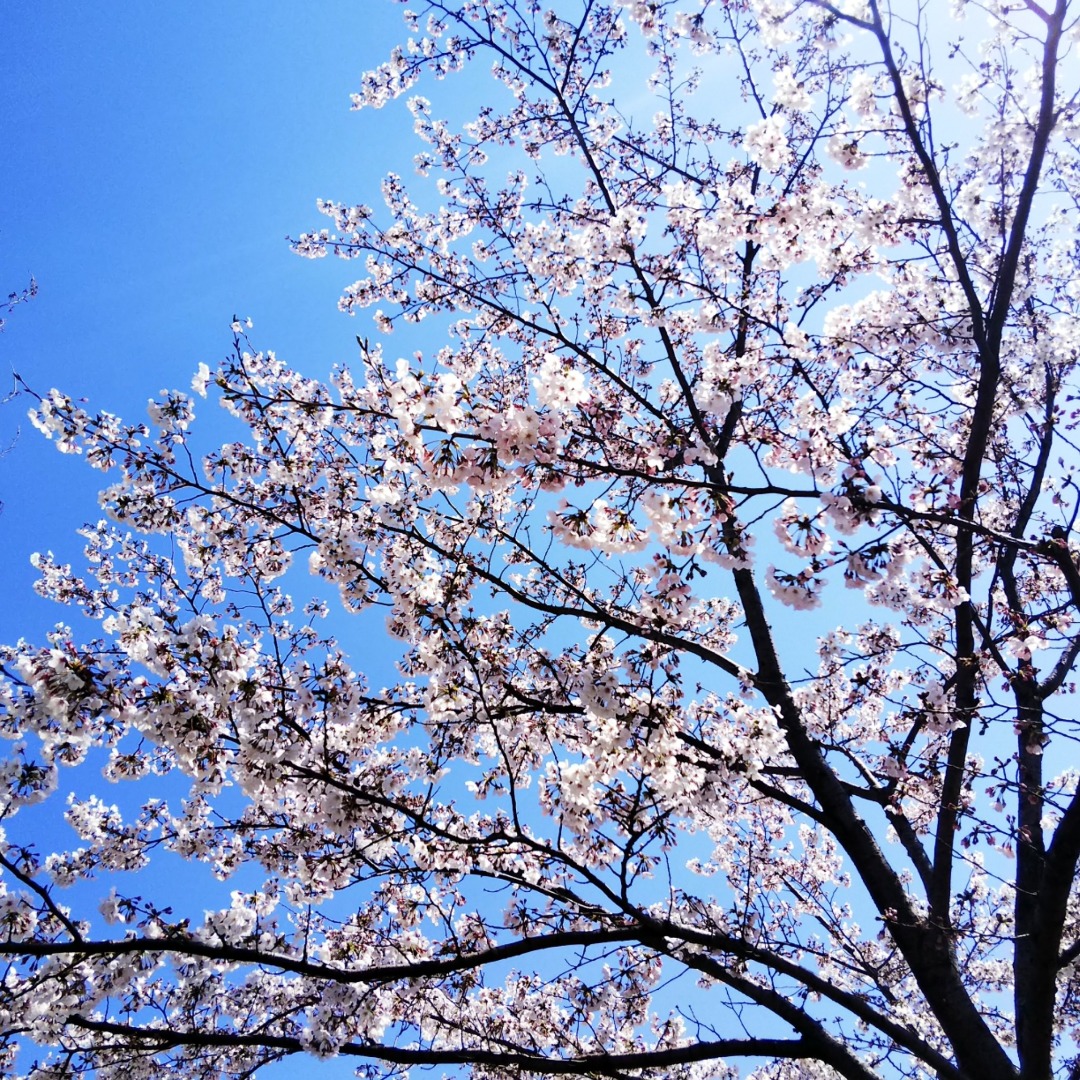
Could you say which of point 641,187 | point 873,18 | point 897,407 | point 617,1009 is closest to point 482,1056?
point 617,1009

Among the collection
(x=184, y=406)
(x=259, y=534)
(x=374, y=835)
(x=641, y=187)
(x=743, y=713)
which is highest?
(x=641, y=187)

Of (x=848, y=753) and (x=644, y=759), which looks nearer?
(x=644, y=759)

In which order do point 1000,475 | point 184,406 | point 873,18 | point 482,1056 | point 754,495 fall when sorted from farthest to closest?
point 1000,475
point 184,406
point 873,18
point 482,1056
point 754,495

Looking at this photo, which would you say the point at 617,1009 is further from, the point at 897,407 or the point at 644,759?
the point at 897,407

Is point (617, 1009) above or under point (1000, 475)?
under

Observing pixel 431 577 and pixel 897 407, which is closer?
pixel 431 577

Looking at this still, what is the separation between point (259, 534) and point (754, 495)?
173 inches

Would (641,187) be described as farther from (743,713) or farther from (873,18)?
(743,713)

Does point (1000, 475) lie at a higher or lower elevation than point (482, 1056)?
higher

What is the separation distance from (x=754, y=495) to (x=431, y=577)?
102 inches

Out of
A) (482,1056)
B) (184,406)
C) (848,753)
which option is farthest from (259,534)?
(848,753)

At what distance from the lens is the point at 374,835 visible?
17.3 ft

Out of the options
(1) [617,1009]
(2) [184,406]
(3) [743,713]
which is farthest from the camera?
(1) [617,1009]

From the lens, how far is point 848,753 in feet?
21.1
